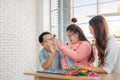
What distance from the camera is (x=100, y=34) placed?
6.52 ft

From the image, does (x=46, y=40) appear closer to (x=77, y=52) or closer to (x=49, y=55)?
(x=49, y=55)

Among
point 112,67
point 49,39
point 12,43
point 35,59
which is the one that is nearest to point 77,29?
point 49,39

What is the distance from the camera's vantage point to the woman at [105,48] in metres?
1.89

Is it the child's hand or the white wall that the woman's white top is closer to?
the child's hand

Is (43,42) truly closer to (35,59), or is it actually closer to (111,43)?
(111,43)

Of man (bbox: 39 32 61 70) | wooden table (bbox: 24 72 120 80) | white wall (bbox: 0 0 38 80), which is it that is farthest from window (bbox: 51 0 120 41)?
wooden table (bbox: 24 72 120 80)

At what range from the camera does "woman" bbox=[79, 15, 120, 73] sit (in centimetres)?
189

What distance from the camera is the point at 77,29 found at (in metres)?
2.29

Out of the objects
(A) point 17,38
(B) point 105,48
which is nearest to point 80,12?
(A) point 17,38

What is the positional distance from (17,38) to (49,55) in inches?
80.1

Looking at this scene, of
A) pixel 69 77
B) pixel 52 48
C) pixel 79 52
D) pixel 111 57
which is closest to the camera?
pixel 69 77

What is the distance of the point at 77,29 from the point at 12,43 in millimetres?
2371

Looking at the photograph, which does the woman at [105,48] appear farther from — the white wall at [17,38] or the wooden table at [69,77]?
the white wall at [17,38]

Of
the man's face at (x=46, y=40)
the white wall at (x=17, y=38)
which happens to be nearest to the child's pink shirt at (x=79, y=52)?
the man's face at (x=46, y=40)
